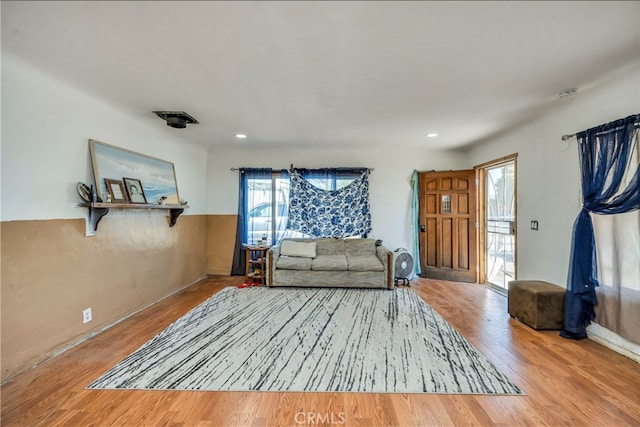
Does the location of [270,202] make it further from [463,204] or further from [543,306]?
[543,306]

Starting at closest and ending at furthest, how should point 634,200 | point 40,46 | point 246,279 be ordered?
point 40,46, point 634,200, point 246,279

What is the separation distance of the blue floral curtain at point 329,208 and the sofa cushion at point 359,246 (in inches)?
8.6

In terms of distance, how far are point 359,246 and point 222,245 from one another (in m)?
2.61

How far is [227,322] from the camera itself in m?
2.95

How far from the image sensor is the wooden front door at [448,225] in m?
4.67

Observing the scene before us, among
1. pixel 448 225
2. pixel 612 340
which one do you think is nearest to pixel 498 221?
pixel 448 225

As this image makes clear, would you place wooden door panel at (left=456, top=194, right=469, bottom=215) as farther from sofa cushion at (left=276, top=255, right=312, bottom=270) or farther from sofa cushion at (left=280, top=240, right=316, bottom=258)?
sofa cushion at (left=276, top=255, right=312, bottom=270)

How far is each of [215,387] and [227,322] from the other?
1.10m

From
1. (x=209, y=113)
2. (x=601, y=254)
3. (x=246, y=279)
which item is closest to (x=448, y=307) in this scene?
(x=601, y=254)

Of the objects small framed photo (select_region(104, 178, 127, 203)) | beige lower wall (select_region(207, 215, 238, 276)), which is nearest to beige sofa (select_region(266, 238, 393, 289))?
beige lower wall (select_region(207, 215, 238, 276))

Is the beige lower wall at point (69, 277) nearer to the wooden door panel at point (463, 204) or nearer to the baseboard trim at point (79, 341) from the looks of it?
the baseboard trim at point (79, 341)

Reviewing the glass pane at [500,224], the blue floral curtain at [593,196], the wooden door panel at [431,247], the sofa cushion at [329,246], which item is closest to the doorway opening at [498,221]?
the glass pane at [500,224]

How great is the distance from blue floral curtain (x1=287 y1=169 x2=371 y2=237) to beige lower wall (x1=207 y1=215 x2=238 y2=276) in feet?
3.75

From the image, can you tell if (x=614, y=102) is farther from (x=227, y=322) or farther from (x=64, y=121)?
(x=64, y=121)
